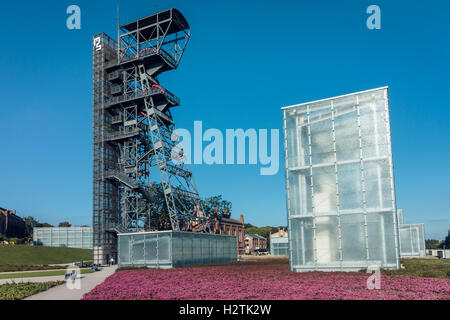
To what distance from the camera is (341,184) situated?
1157 inches

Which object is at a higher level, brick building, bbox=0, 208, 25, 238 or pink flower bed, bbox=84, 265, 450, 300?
brick building, bbox=0, 208, 25, 238

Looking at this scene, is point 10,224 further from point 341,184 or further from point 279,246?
point 341,184

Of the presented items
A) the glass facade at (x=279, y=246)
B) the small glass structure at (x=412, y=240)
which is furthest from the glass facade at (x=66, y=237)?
the small glass structure at (x=412, y=240)

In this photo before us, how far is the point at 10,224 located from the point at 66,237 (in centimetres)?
1992

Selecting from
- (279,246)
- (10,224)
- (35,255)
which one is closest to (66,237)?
(10,224)

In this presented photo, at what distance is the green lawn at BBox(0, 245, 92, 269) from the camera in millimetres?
64812

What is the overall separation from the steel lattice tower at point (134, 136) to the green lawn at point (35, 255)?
12.3m

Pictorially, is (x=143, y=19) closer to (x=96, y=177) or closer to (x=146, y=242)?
(x=96, y=177)

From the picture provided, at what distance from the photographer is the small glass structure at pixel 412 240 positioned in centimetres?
7412

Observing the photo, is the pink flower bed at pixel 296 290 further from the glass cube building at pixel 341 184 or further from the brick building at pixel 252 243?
the brick building at pixel 252 243

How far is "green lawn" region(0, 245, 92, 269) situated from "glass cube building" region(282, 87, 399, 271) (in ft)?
166

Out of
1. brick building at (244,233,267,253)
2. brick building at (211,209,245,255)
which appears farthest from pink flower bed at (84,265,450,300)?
brick building at (244,233,267,253)

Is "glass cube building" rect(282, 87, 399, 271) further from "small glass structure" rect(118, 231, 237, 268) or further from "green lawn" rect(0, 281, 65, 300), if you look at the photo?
"small glass structure" rect(118, 231, 237, 268)
